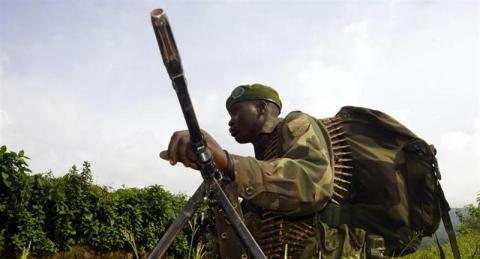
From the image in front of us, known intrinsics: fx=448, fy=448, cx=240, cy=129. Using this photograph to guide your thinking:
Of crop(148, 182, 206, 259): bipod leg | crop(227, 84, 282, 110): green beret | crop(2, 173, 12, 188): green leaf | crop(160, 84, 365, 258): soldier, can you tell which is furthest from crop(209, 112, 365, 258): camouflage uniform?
crop(2, 173, 12, 188): green leaf

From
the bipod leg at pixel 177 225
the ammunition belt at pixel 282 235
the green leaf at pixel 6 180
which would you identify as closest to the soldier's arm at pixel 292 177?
the bipod leg at pixel 177 225

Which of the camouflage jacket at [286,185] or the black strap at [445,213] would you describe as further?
the black strap at [445,213]

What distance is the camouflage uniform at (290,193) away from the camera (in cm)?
284

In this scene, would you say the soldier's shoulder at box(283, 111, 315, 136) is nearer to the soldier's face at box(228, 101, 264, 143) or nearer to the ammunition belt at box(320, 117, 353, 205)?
the ammunition belt at box(320, 117, 353, 205)

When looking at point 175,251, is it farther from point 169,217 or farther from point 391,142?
point 391,142

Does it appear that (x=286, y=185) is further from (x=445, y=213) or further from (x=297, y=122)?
(x=445, y=213)

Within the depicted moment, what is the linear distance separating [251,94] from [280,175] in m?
1.21

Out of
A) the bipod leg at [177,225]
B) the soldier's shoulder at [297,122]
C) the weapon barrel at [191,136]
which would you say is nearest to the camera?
the weapon barrel at [191,136]

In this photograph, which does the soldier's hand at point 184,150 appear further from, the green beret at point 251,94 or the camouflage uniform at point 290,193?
the green beret at point 251,94

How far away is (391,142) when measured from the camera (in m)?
3.79

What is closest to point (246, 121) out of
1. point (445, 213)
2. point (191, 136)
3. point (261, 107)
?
point (261, 107)

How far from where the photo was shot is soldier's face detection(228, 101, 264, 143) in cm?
389

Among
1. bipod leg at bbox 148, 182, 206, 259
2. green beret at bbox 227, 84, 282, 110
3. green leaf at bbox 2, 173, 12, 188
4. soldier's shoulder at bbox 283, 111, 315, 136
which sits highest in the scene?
green leaf at bbox 2, 173, 12, 188

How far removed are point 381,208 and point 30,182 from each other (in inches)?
340
